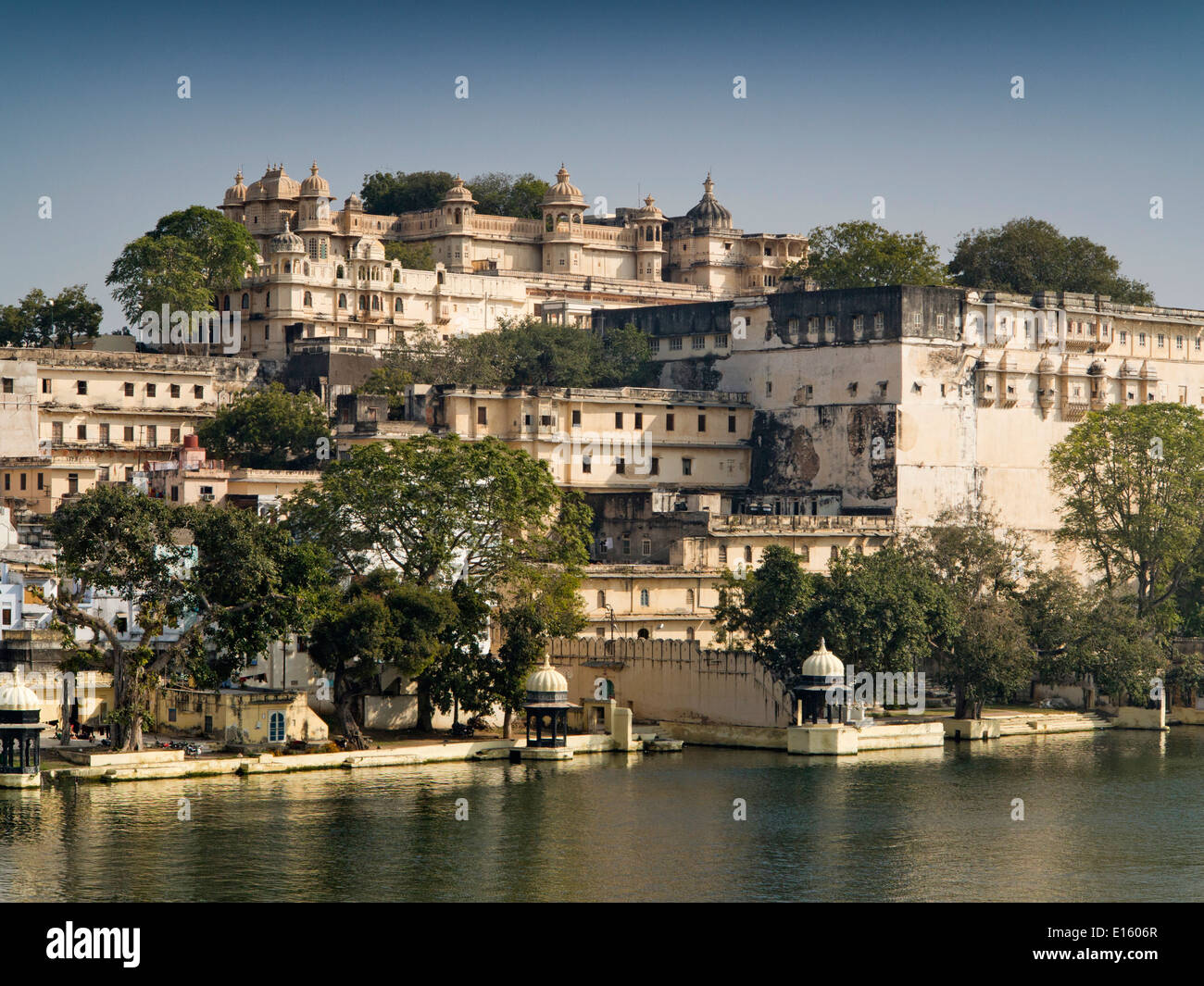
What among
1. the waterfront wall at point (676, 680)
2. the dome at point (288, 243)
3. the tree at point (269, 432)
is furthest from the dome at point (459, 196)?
the waterfront wall at point (676, 680)

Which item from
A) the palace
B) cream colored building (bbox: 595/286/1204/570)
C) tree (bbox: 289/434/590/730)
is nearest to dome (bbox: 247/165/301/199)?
the palace

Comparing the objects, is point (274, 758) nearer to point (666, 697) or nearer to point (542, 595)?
point (542, 595)

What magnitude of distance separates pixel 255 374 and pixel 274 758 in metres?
37.5

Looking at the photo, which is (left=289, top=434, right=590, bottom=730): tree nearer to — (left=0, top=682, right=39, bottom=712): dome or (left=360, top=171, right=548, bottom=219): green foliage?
(left=0, top=682, right=39, bottom=712): dome

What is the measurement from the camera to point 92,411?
8100 cm

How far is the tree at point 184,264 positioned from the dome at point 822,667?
3894cm

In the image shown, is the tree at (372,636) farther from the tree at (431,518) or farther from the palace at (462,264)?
the palace at (462,264)

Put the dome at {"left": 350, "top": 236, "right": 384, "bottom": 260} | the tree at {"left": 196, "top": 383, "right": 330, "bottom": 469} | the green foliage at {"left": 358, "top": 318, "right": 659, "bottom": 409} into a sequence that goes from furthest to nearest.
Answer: the dome at {"left": 350, "top": 236, "right": 384, "bottom": 260}, the green foliage at {"left": 358, "top": 318, "right": 659, "bottom": 409}, the tree at {"left": 196, "top": 383, "right": 330, "bottom": 469}

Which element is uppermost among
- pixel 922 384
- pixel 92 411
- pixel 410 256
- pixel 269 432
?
pixel 410 256

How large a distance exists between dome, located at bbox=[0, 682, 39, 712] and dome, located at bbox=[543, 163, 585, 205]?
63.5 m

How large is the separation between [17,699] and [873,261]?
52.4m

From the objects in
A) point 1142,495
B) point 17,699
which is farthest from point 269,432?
point 17,699

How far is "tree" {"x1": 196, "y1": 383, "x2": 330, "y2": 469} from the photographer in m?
77.1

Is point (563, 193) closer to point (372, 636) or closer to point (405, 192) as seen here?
point (405, 192)
